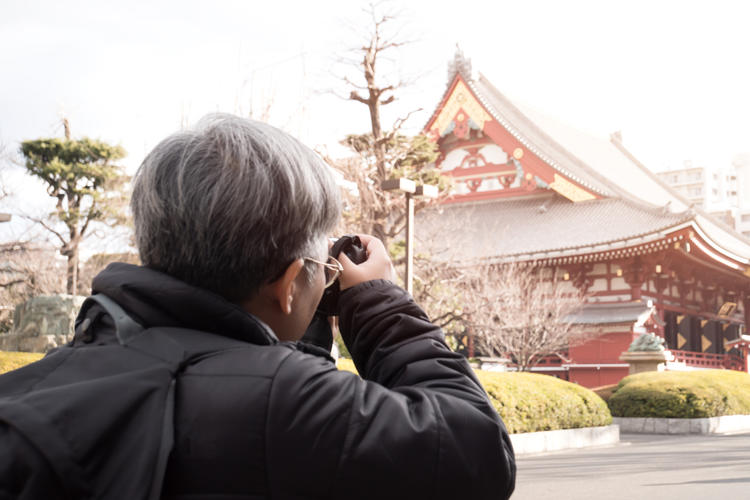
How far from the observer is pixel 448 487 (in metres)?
0.95

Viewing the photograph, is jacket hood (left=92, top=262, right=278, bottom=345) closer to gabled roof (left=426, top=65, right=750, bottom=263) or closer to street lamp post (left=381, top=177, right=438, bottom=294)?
street lamp post (left=381, top=177, right=438, bottom=294)

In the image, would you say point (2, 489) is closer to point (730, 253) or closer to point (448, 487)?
point (448, 487)

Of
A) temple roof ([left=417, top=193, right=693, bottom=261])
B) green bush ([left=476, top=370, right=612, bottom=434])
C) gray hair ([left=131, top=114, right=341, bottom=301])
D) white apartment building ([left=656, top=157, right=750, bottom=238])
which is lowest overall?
green bush ([left=476, top=370, right=612, bottom=434])

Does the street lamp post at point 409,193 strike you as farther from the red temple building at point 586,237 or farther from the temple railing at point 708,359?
the temple railing at point 708,359

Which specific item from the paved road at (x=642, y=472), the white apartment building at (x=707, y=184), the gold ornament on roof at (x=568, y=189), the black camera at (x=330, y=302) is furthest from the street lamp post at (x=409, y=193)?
the white apartment building at (x=707, y=184)

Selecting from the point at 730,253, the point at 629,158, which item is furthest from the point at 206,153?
the point at 629,158

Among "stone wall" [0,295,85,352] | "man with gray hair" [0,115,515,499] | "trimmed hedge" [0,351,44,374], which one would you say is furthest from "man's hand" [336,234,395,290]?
"stone wall" [0,295,85,352]

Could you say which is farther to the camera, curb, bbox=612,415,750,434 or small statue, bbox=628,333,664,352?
small statue, bbox=628,333,664,352

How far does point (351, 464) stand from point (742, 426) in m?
15.9

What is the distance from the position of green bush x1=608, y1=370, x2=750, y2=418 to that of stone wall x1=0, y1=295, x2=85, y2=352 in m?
9.41

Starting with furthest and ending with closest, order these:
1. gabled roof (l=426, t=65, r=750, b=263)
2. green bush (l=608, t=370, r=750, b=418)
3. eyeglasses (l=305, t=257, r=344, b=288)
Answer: gabled roof (l=426, t=65, r=750, b=263)
green bush (l=608, t=370, r=750, b=418)
eyeglasses (l=305, t=257, r=344, b=288)

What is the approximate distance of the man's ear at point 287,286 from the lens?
108 centimetres

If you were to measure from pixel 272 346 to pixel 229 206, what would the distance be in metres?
0.19

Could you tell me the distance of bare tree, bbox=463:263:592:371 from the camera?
18203 millimetres
